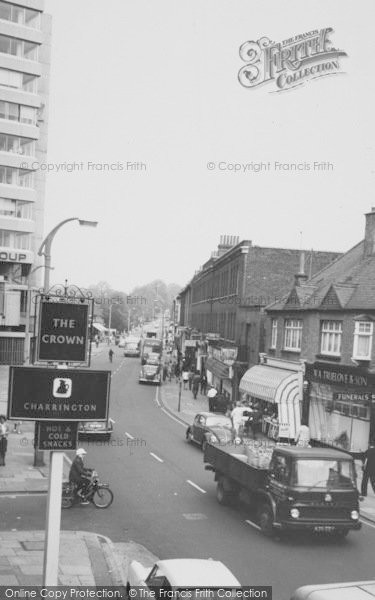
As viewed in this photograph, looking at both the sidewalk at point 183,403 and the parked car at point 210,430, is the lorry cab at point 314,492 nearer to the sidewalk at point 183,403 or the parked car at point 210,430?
the sidewalk at point 183,403

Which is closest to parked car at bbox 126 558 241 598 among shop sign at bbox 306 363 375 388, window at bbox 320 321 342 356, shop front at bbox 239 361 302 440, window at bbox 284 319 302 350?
shop sign at bbox 306 363 375 388

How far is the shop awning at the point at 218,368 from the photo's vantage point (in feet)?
160

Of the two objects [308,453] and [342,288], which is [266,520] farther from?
[342,288]

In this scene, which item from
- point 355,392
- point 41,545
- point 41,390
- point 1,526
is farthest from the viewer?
point 355,392

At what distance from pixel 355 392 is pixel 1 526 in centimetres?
1689

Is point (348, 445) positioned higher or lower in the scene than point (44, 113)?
lower

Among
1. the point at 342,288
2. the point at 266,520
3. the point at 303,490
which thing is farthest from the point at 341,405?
the point at 303,490

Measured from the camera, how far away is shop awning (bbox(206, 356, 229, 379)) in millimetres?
48916

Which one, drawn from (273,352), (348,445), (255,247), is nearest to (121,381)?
(255,247)

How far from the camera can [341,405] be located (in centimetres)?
2906

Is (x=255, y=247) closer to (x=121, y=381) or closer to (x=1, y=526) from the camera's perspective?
(x=121, y=381)

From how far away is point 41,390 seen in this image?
9984 millimetres

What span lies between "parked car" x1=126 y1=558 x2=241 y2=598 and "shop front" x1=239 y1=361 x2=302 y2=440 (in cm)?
2336

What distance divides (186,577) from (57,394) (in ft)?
10.6
